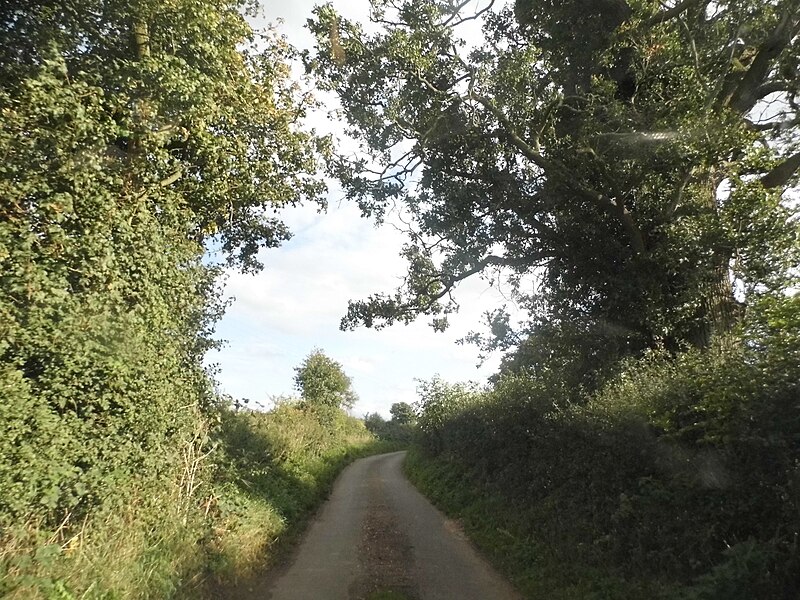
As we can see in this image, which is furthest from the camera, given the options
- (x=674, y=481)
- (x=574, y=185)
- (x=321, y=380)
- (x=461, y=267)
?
(x=321, y=380)

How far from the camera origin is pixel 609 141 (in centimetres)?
993

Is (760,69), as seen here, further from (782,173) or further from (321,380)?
(321,380)

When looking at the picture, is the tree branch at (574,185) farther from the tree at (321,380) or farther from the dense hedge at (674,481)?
the tree at (321,380)

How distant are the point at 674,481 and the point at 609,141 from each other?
649 centimetres

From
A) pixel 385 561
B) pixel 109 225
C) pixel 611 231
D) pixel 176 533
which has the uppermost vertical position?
pixel 611 231

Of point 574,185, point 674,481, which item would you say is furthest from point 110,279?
point 574,185

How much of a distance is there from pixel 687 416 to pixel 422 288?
8.81 meters

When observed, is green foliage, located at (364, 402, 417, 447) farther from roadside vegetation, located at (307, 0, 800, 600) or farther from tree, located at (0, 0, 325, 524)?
tree, located at (0, 0, 325, 524)

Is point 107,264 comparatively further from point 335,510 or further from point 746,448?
point 335,510

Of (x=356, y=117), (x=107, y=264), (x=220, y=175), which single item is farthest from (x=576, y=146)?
(x=107, y=264)

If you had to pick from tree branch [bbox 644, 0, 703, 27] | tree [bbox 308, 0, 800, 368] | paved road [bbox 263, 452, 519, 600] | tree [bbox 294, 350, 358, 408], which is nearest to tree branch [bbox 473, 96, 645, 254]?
tree [bbox 308, 0, 800, 368]

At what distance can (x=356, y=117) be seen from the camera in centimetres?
1171

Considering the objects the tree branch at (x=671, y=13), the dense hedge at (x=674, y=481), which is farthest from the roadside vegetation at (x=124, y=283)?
the tree branch at (x=671, y=13)

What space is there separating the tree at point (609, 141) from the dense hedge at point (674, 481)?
1886mm
